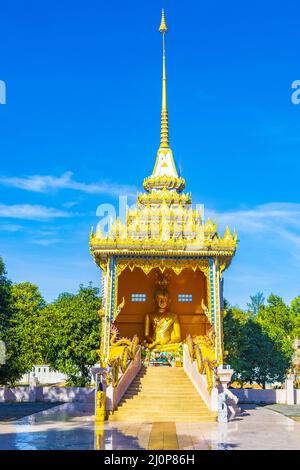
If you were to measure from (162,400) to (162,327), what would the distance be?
5916 mm

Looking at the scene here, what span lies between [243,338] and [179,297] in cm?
571

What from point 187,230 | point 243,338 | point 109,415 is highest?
point 187,230

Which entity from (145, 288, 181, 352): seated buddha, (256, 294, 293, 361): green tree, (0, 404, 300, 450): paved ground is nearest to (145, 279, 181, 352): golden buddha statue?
(145, 288, 181, 352): seated buddha

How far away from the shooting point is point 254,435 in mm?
11445

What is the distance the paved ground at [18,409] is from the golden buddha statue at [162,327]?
477 cm

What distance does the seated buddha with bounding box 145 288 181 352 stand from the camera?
20.9 metres

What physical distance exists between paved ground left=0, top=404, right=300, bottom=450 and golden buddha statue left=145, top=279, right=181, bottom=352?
6338 millimetres

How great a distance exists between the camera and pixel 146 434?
37.5ft

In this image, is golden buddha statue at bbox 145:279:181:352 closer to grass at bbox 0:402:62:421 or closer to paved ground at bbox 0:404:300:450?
grass at bbox 0:402:62:421

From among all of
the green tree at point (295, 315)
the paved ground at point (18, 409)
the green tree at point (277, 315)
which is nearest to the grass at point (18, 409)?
the paved ground at point (18, 409)
